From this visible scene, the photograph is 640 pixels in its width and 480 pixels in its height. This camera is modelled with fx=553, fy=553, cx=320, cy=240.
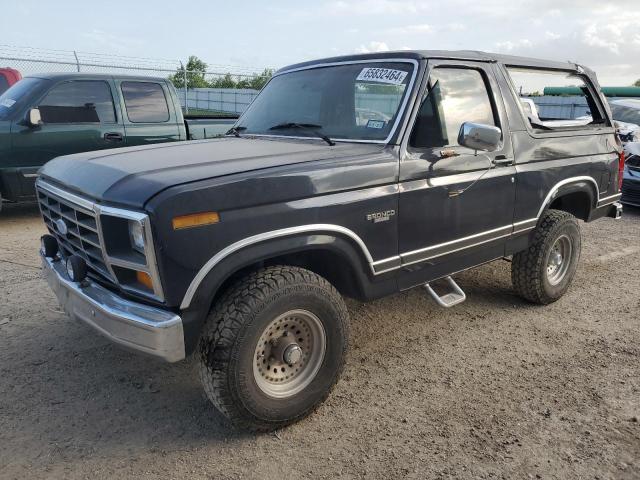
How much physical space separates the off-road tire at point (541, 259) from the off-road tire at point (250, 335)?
2245 millimetres

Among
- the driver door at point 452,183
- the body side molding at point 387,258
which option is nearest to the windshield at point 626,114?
the body side molding at point 387,258

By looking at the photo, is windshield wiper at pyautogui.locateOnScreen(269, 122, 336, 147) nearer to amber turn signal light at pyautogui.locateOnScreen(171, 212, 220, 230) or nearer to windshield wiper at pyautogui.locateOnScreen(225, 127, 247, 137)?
windshield wiper at pyautogui.locateOnScreen(225, 127, 247, 137)

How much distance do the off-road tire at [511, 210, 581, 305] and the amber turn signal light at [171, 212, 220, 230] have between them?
2989 millimetres

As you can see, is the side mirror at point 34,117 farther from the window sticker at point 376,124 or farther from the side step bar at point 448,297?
the side step bar at point 448,297

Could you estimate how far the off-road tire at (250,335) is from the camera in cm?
274

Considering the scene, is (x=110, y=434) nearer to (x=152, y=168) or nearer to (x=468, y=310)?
(x=152, y=168)

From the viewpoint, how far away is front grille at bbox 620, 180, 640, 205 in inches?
356

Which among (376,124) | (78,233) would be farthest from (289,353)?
(376,124)

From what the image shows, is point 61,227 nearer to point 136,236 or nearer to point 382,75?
point 136,236

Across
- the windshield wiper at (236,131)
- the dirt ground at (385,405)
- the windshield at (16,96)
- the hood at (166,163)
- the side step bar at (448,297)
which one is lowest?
the dirt ground at (385,405)

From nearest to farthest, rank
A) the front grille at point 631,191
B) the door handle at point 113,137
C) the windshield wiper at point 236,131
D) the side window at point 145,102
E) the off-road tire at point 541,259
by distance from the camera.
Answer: the windshield wiper at point 236,131 < the off-road tire at point 541,259 < the door handle at point 113,137 < the side window at point 145,102 < the front grille at point 631,191

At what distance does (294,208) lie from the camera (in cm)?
284

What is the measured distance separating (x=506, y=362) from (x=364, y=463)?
1533mm

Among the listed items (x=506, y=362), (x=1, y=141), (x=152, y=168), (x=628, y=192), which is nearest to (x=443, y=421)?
Result: (x=506, y=362)
